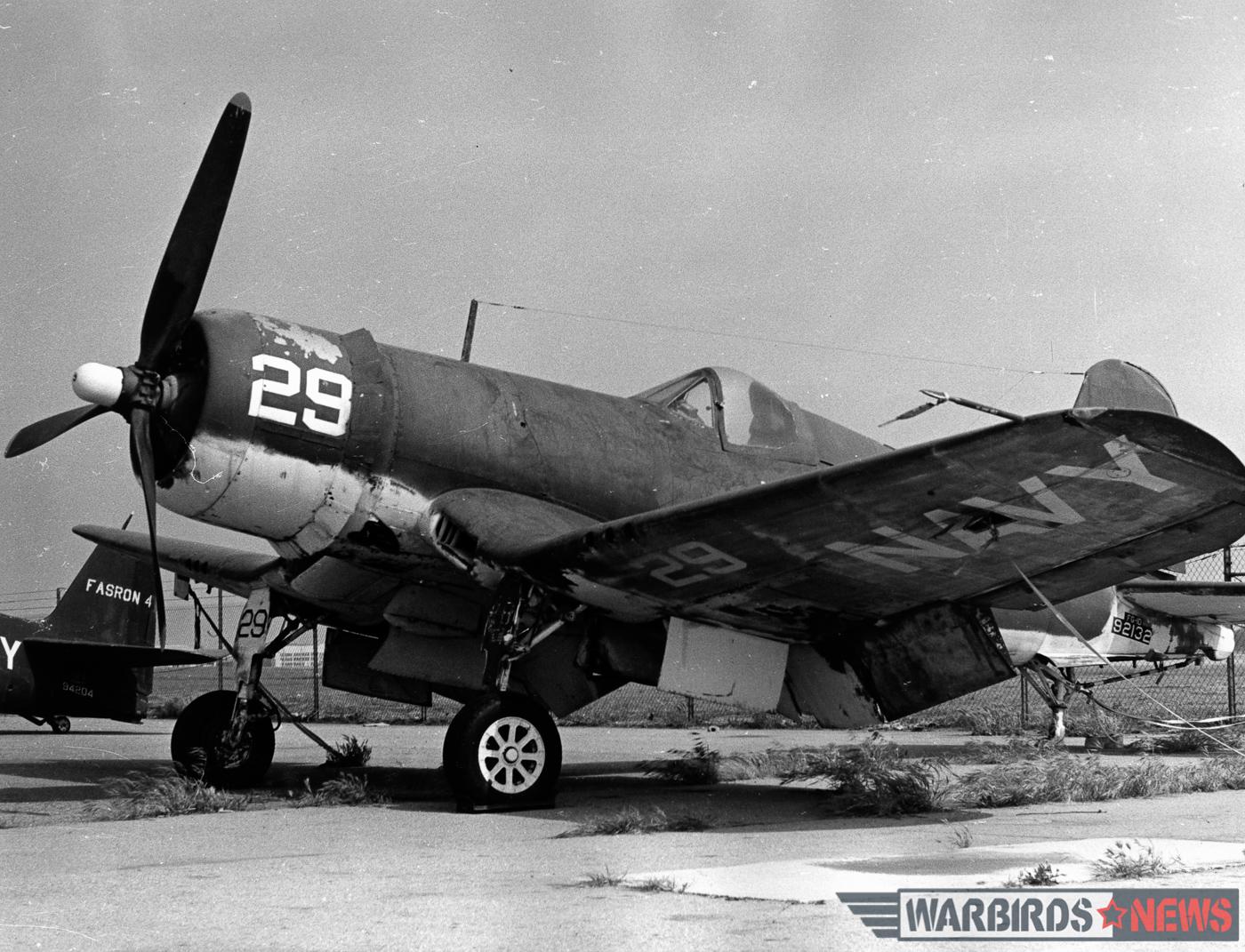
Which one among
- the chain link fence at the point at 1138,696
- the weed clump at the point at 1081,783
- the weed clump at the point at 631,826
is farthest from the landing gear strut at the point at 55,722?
the weed clump at the point at 1081,783

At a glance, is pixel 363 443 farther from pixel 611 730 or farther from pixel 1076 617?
pixel 611 730

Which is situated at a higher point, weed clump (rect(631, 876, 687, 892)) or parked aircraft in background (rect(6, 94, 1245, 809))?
parked aircraft in background (rect(6, 94, 1245, 809))

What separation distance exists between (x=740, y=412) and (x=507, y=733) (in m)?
2.83

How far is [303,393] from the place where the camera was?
6906 millimetres

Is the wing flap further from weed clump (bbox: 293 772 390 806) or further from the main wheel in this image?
weed clump (bbox: 293 772 390 806)

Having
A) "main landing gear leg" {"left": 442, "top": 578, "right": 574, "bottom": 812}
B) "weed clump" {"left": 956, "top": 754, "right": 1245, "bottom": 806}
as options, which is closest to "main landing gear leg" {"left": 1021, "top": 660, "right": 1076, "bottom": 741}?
"weed clump" {"left": 956, "top": 754, "right": 1245, "bottom": 806}

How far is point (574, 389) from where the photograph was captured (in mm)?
8055

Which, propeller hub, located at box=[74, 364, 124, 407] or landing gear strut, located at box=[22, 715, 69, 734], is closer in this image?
propeller hub, located at box=[74, 364, 124, 407]

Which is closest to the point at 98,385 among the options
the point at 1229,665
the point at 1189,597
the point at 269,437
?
the point at 269,437

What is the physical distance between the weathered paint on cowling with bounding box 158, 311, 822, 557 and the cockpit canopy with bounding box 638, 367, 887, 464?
0.57m

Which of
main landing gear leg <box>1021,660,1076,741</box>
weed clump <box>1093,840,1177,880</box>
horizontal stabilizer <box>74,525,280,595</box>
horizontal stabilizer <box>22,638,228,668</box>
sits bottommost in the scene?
weed clump <box>1093,840,1177,880</box>

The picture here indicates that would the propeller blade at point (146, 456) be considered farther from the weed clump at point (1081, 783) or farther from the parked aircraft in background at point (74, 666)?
the parked aircraft in background at point (74, 666)

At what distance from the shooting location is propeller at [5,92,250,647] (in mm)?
6707

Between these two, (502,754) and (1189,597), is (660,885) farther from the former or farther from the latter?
(1189,597)
